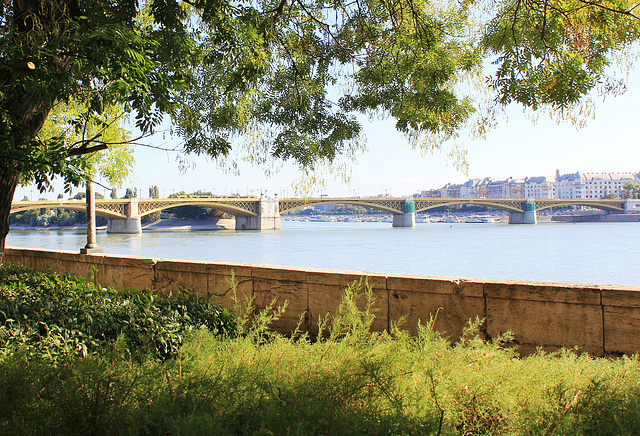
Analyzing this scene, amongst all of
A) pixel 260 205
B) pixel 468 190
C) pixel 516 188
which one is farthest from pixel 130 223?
pixel 468 190

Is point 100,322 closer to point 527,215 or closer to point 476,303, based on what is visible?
point 476,303

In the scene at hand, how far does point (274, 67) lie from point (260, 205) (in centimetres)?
6285

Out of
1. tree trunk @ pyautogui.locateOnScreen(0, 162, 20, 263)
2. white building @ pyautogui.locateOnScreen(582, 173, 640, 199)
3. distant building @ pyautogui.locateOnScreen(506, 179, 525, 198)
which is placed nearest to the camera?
tree trunk @ pyautogui.locateOnScreen(0, 162, 20, 263)

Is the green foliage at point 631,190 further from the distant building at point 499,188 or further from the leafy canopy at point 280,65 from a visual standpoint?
the leafy canopy at point 280,65

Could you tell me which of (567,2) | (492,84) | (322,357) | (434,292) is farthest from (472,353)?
(567,2)

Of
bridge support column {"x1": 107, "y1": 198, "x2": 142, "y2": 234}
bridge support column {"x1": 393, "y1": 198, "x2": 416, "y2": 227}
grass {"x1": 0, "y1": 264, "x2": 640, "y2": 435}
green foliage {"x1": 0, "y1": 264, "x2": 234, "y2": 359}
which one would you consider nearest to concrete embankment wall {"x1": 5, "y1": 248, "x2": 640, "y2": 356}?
green foliage {"x1": 0, "y1": 264, "x2": 234, "y2": 359}

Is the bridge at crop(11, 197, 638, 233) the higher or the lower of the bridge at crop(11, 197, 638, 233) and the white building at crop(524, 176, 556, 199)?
the lower

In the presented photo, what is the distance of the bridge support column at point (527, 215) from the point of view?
86.0 m

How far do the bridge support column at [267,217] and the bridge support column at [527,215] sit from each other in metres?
43.3

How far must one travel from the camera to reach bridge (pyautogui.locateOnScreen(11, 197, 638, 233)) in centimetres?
5681

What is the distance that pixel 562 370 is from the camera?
2941 millimetres

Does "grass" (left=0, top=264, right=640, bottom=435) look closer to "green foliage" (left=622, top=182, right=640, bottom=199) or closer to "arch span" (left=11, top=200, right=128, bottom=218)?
"arch span" (left=11, top=200, right=128, bottom=218)

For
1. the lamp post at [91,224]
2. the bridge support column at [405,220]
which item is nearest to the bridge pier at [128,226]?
the bridge support column at [405,220]

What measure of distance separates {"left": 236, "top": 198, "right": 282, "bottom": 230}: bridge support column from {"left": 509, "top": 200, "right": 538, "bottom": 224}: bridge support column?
4326 centimetres
